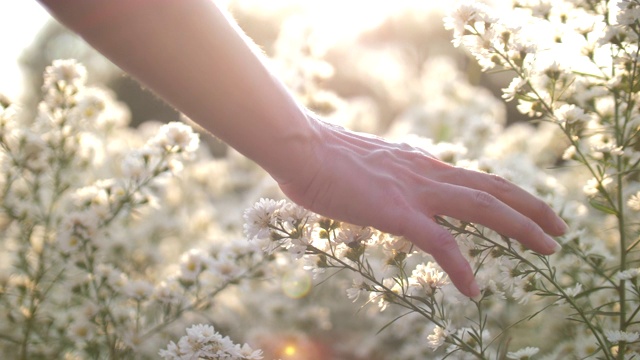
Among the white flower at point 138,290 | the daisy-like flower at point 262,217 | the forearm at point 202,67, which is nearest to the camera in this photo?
the forearm at point 202,67

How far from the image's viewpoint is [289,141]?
52.0 inches

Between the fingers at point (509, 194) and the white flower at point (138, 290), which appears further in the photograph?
the white flower at point (138, 290)

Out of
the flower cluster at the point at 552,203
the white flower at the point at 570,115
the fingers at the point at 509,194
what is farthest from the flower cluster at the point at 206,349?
the white flower at the point at 570,115

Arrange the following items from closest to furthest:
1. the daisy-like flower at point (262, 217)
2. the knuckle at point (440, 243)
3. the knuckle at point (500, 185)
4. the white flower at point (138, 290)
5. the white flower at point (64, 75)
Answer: the knuckle at point (440, 243), the knuckle at point (500, 185), the daisy-like flower at point (262, 217), the white flower at point (138, 290), the white flower at point (64, 75)

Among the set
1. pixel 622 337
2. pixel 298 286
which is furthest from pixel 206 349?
pixel 298 286

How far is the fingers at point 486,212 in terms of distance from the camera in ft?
4.45

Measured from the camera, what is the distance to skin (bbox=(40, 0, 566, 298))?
3.79 feet

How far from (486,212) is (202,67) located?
63cm

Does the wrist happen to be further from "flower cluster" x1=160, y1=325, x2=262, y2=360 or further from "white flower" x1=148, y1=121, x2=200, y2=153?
"white flower" x1=148, y1=121, x2=200, y2=153

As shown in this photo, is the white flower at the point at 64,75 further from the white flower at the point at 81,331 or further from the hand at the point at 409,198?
the hand at the point at 409,198

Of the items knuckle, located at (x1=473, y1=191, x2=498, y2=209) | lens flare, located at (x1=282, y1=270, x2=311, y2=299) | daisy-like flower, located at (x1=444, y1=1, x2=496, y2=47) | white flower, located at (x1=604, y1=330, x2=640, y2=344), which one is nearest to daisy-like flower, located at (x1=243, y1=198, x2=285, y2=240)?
knuckle, located at (x1=473, y1=191, x2=498, y2=209)

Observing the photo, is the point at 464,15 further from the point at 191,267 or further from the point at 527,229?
the point at 191,267

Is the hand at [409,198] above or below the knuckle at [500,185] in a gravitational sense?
below

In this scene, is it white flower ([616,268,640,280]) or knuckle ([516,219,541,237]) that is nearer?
knuckle ([516,219,541,237])
